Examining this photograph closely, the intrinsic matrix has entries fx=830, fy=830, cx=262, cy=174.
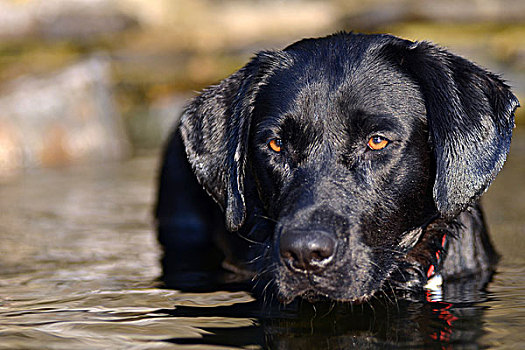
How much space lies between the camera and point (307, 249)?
A: 3.12 m

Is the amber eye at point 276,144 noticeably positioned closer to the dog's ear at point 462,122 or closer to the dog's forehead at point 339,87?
the dog's forehead at point 339,87

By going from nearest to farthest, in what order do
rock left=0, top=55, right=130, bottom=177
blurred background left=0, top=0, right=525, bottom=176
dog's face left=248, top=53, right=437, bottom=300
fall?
dog's face left=248, top=53, right=437, bottom=300
rock left=0, top=55, right=130, bottom=177
blurred background left=0, top=0, right=525, bottom=176

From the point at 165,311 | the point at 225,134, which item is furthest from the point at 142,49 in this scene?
the point at 165,311

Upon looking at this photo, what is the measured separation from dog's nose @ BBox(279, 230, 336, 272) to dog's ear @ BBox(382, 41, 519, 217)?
2.52 feet

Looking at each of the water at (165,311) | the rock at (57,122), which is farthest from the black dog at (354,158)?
the rock at (57,122)

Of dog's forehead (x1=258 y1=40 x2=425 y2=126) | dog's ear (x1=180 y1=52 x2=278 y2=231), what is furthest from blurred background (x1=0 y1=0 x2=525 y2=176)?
dog's forehead (x1=258 y1=40 x2=425 y2=126)

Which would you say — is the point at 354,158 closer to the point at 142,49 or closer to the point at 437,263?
the point at 437,263

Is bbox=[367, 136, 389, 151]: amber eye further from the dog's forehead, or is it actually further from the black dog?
the dog's forehead

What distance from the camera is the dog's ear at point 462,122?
3.66m

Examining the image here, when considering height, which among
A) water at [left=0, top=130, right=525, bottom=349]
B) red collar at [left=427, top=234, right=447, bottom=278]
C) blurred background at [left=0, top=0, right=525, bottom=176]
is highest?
blurred background at [left=0, top=0, right=525, bottom=176]

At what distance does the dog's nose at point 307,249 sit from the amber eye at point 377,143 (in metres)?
0.57

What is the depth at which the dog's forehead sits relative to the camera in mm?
3648

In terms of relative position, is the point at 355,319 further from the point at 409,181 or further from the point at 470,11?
the point at 470,11

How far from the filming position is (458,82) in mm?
3803
